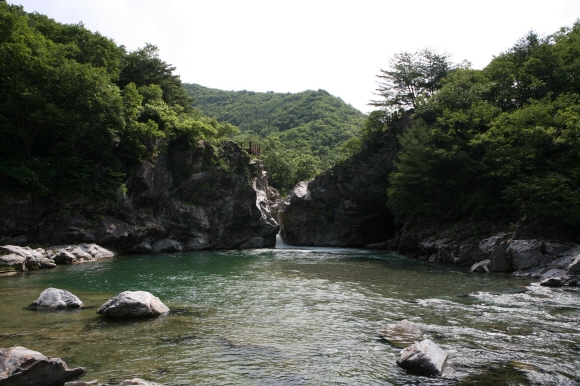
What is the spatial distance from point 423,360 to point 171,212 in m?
39.7

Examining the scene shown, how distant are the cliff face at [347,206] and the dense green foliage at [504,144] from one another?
8165 millimetres

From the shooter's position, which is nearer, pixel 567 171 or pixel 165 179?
pixel 567 171

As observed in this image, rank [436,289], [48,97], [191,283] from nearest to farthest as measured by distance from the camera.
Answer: [436,289] < [191,283] < [48,97]

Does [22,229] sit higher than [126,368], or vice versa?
[22,229]

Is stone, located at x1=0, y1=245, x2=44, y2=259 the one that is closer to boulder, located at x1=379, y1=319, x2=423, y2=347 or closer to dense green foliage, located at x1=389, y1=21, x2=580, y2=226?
boulder, located at x1=379, y1=319, x2=423, y2=347

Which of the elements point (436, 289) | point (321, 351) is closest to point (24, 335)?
point (321, 351)

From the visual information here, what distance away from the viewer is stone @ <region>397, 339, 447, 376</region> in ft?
28.4

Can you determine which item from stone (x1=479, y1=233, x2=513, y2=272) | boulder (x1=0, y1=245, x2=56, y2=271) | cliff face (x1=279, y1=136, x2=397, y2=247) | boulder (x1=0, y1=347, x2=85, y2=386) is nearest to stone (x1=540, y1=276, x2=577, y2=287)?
stone (x1=479, y1=233, x2=513, y2=272)

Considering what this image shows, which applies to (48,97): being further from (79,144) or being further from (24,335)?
(24,335)

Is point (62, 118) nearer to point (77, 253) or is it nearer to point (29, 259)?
point (77, 253)

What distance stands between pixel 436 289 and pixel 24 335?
16482 mm

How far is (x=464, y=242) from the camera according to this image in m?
32.2

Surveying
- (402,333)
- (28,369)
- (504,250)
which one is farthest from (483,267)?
(28,369)

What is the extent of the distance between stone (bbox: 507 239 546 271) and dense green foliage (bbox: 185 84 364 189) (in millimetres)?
46088
